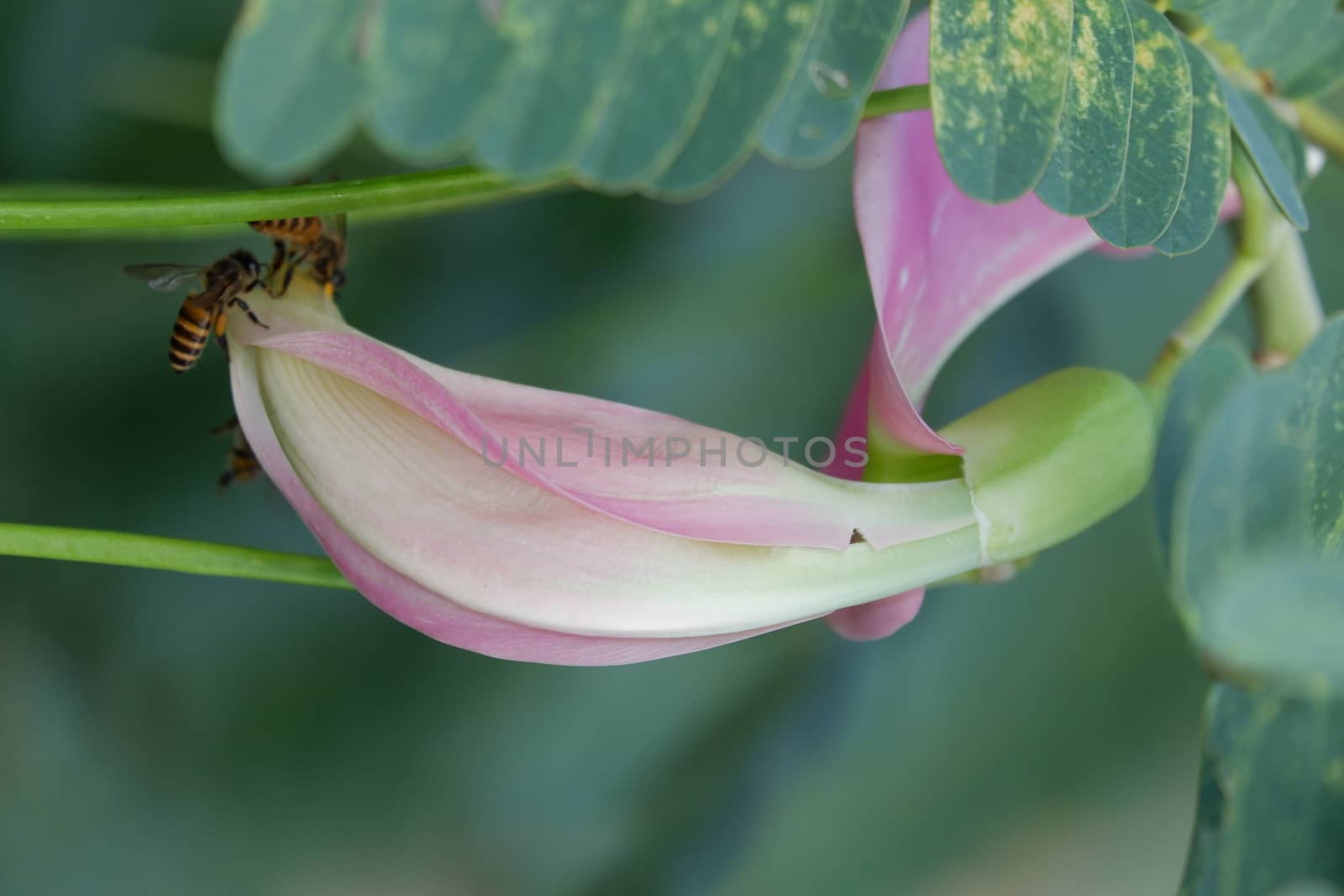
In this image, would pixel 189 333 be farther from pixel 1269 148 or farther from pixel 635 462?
pixel 1269 148

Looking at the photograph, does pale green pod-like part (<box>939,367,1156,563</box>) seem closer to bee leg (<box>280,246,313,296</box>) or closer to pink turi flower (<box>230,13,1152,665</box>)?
pink turi flower (<box>230,13,1152,665</box>)

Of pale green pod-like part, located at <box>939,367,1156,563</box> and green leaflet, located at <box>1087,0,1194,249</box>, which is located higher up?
green leaflet, located at <box>1087,0,1194,249</box>

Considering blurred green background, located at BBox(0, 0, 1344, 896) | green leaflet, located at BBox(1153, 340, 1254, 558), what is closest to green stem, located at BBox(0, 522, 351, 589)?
green leaflet, located at BBox(1153, 340, 1254, 558)

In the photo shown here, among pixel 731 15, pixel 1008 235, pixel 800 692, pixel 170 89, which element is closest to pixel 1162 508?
pixel 1008 235

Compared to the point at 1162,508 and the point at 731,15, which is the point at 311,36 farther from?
the point at 1162,508

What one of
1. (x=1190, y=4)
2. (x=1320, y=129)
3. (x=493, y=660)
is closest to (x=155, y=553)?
(x=1190, y=4)

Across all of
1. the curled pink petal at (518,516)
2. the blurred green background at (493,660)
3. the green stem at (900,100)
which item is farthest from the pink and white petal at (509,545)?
the blurred green background at (493,660)
